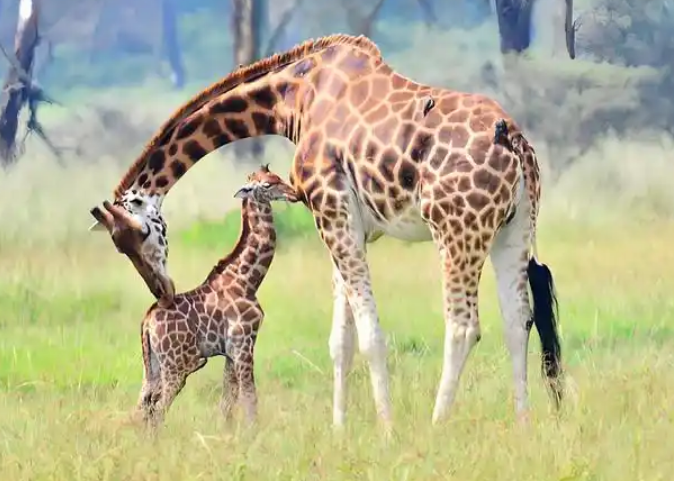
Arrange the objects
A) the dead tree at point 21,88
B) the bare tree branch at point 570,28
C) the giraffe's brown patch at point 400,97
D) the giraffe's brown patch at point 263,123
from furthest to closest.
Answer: the bare tree branch at point 570,28 → the dead tree at point 21,88 → the giraffe's brown patch at point 263,123 → the giraffe's brown patch at point 400,97

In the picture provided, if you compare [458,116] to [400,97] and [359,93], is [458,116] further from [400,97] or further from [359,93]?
[359,93]

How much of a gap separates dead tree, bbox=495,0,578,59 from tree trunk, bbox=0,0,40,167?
15.1ft

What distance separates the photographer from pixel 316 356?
25.5 ft

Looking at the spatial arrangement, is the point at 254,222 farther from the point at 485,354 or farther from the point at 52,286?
the point at 52,286

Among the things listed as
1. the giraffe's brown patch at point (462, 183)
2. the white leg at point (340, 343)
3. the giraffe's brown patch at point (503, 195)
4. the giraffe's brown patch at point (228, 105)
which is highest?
the giraffe's brown patch at point (228, 105)

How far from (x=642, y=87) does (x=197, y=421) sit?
801cm

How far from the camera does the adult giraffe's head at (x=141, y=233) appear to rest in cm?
556

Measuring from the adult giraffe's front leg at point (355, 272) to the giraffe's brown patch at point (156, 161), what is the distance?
0.72m

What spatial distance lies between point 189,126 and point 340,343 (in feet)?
3.87

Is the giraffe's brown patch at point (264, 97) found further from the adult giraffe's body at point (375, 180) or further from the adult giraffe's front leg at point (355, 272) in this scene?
the adult giraffe's front leg at point (355, 272)

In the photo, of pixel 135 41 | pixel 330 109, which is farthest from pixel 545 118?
pixel 330 109

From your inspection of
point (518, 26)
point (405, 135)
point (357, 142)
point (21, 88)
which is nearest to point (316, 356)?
point (357, 142)

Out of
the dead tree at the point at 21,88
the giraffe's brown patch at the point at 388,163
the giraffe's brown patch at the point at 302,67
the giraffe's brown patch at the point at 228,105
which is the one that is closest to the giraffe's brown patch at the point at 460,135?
the giraffe's brown patch at the point at 388,163

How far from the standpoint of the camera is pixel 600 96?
12453mm
